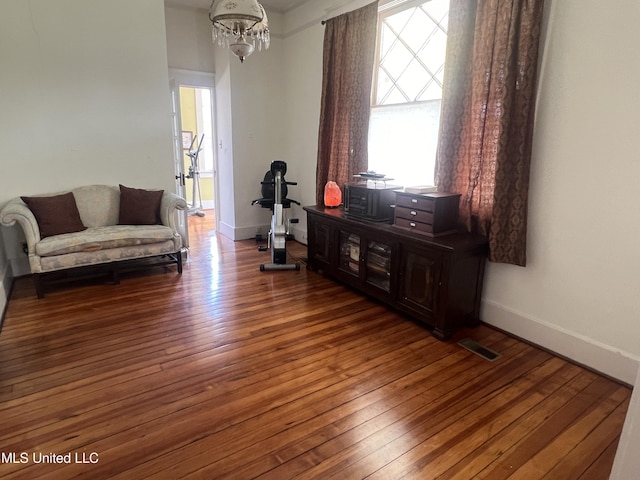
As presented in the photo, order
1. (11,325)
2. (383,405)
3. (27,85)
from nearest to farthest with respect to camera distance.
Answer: (383,405)
(11,325)
(27,85)

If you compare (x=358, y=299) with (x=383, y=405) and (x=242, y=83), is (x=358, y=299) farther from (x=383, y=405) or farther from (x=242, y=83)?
(x=242, y=83)

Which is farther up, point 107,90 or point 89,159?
point 107,90

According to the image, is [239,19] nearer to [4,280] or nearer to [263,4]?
[263,4]

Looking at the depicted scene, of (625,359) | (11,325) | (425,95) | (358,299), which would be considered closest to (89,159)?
(11,325)

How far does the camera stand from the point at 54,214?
3.63m

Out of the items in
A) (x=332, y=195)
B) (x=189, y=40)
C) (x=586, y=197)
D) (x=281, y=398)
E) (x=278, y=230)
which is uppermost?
(x=189, y=40)

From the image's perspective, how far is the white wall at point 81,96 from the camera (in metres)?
3.67

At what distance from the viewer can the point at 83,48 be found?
3.91 meters

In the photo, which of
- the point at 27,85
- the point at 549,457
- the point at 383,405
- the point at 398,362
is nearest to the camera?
the point at 549,457

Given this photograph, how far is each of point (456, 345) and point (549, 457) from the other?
0.99m

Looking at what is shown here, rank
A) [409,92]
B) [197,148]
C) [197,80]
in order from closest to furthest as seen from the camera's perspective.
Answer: [409,92]
[197,80]
[197,148]

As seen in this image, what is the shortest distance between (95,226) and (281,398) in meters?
3.06

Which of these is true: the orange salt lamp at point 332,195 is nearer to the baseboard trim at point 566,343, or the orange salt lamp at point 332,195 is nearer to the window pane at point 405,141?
the window pane at point 405,141

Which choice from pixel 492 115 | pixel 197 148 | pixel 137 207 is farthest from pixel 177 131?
pixel 492 115
